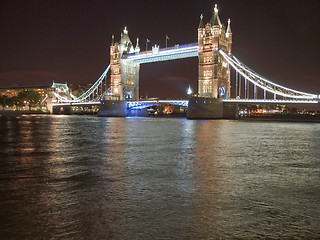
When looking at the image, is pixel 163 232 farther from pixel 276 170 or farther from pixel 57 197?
pixel 276 170

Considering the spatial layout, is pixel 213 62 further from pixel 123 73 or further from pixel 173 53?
pixel 123 73

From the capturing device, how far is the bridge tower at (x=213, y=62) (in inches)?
2140

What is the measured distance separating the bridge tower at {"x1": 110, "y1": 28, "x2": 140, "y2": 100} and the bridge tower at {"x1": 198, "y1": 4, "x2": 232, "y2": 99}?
71.6ft

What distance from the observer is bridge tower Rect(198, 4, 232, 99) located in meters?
54.3

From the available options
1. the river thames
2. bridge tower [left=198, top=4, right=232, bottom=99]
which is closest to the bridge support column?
bridge tower [left=198, top=4, right=232, bottom=99]

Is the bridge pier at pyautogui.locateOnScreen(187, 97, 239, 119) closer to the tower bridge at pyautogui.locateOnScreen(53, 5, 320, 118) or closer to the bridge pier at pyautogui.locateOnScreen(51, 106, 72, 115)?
the tower bridge at pyautogui.locateOnScreen(53, 5, 320, 118)

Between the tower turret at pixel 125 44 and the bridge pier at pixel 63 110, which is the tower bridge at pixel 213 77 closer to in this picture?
the tower turret at pixel 125 44

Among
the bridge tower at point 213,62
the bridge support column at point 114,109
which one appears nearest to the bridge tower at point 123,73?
the bridge support column at point 114,109

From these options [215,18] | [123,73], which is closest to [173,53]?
[215,18]

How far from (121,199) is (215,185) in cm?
202

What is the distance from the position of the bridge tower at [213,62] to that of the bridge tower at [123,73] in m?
21.8

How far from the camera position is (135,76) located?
74.8m

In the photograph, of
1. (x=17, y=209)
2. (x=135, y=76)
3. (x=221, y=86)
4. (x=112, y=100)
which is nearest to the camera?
(x=17, y=209)

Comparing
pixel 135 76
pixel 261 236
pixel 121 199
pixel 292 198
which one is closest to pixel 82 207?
pixel 121 199
